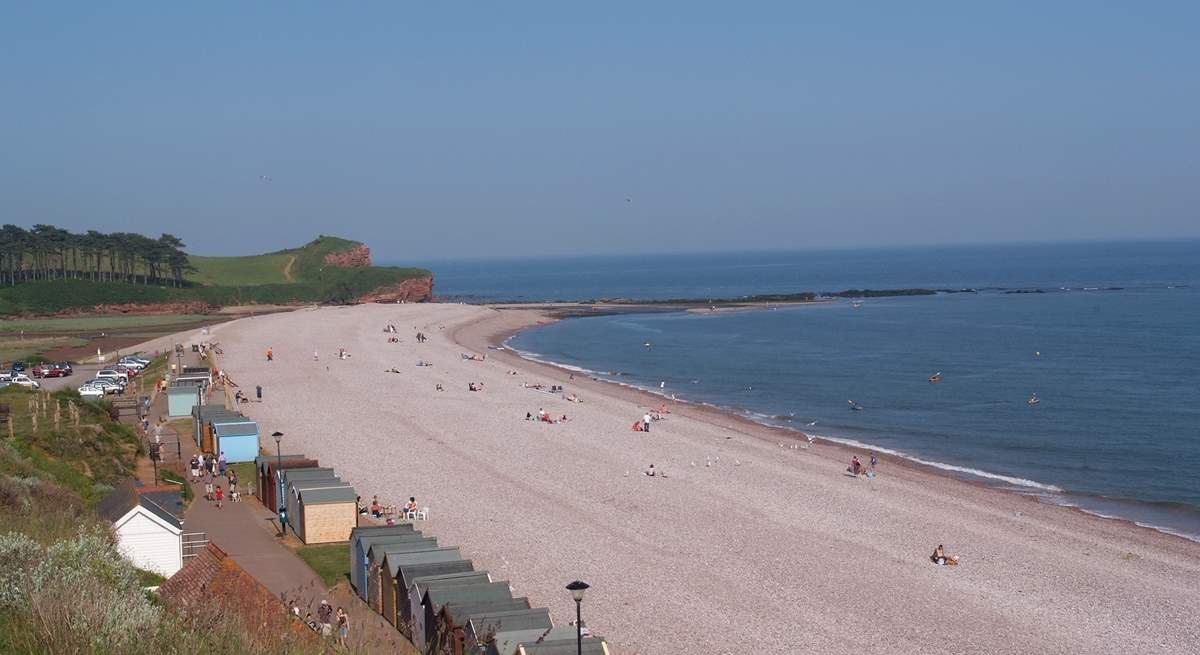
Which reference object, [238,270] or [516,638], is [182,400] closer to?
[516,638]

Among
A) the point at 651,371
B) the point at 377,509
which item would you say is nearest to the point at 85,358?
the point at 651,371

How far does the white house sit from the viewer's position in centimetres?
1731

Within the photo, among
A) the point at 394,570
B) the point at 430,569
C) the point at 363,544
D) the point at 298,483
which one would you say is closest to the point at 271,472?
the point at 298,483

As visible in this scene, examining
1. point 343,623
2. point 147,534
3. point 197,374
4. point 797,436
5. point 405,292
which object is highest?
point 405,292

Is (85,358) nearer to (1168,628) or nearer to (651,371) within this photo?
(651,371)

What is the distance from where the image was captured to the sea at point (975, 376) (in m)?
33.4

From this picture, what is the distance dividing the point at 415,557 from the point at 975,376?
41623 mm

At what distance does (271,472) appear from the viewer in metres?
26.2

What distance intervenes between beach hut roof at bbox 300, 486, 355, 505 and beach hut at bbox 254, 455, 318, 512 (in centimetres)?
200

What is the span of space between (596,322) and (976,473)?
6125 centimetres

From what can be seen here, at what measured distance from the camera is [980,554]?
23.9m

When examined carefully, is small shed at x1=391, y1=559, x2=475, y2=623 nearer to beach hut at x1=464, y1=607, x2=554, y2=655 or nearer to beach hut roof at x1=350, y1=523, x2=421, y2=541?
beach hut roof at x1=350, y1=523, x2=421, y2=541

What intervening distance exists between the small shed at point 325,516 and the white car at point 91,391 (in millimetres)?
21935

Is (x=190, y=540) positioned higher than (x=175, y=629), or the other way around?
(x=175, y=629)
